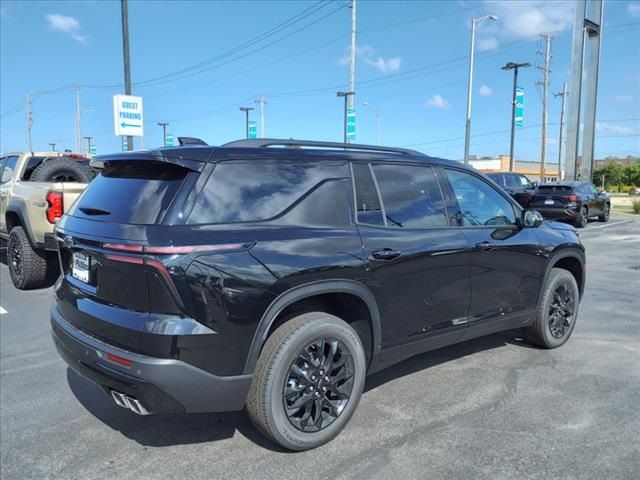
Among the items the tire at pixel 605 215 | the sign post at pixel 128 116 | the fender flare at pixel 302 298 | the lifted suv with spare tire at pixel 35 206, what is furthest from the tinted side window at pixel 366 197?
the tire at pixel 605 215

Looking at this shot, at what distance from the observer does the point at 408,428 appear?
3447mm

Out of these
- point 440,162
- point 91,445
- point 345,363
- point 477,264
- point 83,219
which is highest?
point 440,162

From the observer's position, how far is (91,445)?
325 centimetres

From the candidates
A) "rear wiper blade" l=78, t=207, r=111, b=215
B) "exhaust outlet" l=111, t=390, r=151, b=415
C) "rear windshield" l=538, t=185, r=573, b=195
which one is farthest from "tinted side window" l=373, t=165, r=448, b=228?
"rear windshield" l=538, t=185, r=573, b=195

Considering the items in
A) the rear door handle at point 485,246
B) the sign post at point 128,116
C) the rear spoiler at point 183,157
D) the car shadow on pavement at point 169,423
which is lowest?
the car shadow on pavement at point 169,423

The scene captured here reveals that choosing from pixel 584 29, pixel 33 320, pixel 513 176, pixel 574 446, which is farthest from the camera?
pixel 584 29

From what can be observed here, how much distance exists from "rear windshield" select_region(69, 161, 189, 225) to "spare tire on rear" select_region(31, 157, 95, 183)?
4840 mm

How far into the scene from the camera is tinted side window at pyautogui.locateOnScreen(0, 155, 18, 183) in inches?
330

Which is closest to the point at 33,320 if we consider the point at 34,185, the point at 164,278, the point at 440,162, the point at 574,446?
the point at 34,185

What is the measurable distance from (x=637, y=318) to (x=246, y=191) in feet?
17.5

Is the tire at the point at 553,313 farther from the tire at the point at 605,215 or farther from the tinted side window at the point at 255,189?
the tire at the point at 605,215

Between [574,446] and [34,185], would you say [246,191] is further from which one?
[34,185]

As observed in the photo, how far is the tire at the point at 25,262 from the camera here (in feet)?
23.8

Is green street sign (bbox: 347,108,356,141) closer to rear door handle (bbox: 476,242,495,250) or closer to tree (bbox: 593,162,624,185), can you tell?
rear door handle (bbox: 476,242,495,250)
